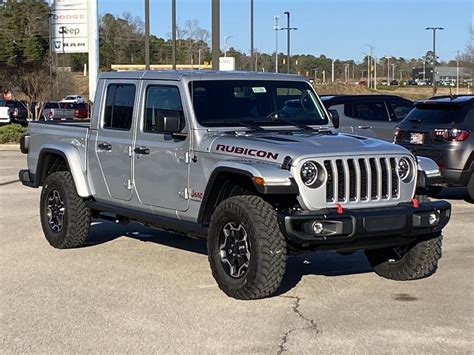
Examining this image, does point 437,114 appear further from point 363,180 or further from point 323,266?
point 363,180

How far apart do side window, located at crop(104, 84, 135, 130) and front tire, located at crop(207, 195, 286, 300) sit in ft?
6.54

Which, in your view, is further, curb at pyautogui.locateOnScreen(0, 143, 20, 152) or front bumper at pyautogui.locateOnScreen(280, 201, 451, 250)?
curb at pyautogui.locateOnScreen(0, 143, 20, 152)

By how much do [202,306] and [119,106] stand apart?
2.87m

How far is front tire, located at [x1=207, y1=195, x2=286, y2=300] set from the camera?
6516 millimetres

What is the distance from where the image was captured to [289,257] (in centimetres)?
869

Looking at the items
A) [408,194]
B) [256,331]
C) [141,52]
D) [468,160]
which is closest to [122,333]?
[256,331]

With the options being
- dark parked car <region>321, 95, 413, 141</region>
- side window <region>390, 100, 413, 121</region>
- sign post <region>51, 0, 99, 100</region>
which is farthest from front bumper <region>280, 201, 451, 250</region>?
sign post <region>51, 0, 99, 100</region>

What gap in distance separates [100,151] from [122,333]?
10.6 ft

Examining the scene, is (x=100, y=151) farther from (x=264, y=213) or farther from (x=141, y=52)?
(x=141, y=52)

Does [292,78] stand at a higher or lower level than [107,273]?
higher

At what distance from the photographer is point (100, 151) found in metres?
8.73

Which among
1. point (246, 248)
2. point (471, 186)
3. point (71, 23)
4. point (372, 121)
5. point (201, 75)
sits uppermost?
point (71, 23)

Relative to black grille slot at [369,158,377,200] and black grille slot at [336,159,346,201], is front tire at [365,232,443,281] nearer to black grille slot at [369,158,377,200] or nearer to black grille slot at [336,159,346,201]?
black grille slot at [369,158,377,200]

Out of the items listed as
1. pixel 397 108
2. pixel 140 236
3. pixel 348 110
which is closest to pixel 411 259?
pixel 140 236
